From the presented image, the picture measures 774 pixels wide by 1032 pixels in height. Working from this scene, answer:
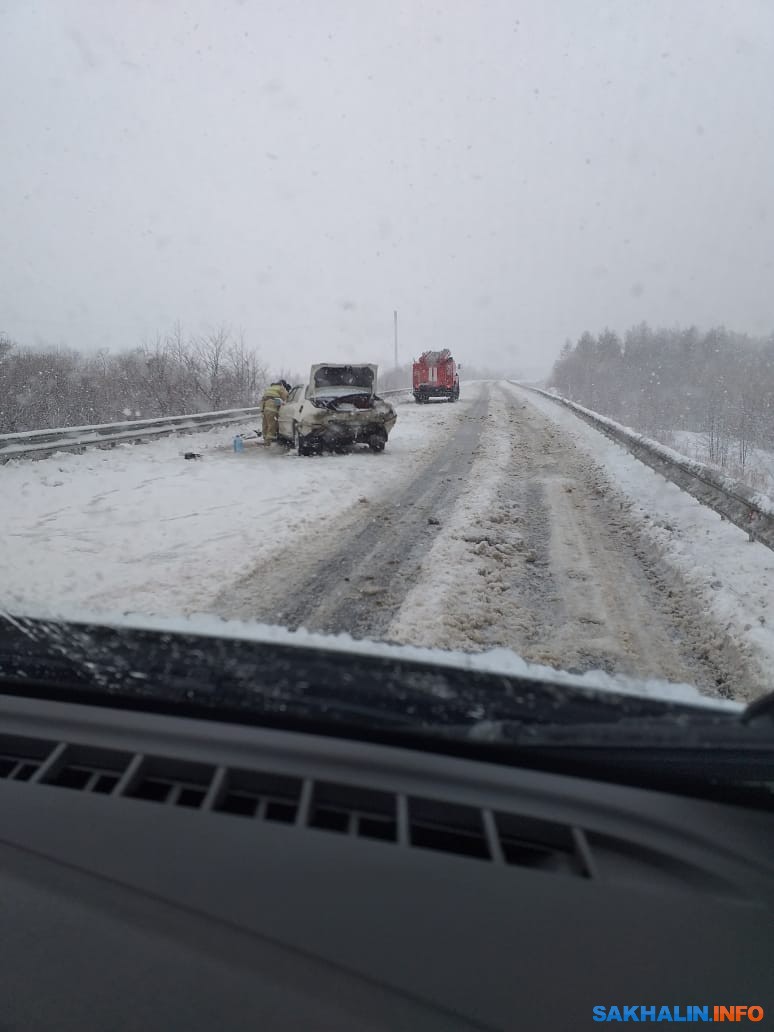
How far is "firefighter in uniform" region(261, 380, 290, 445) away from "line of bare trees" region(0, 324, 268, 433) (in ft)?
36.0

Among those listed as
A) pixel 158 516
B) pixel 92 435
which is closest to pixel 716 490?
pixel 158 516

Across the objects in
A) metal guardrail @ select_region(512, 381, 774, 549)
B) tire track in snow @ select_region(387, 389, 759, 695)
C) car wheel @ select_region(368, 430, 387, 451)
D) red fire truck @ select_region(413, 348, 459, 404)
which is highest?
red fire truck @ select_region(413, 348, 459, 404)

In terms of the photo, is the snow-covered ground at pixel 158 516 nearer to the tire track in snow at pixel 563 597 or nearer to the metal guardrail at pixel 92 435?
the metal guardrail at pixel 92 435

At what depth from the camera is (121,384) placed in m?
27.0

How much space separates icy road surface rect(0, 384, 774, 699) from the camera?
425cm

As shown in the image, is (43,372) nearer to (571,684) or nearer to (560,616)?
(560,616)

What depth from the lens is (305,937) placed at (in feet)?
4.14

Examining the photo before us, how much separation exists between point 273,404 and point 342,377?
1.92m

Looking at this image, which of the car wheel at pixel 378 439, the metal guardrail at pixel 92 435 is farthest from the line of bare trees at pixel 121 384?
the car wheel at pixel 378 439

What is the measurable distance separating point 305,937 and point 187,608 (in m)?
3.79

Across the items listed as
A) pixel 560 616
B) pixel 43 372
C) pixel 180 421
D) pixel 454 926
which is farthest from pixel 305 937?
pixel 43 372

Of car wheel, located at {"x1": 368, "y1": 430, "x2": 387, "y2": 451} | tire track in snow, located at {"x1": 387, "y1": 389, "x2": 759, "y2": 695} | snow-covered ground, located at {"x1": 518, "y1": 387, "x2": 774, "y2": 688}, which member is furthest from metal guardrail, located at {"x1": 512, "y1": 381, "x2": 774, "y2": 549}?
car wheel, located at {"x1": 368, "y1": 430, "x2": 387, "y2": 451}

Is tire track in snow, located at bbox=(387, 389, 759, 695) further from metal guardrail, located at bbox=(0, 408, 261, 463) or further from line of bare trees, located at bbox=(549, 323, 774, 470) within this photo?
line of bare trees, located at bbox=(549, 323, 774, 470)

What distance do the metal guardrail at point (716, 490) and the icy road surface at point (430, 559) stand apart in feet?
0.67
